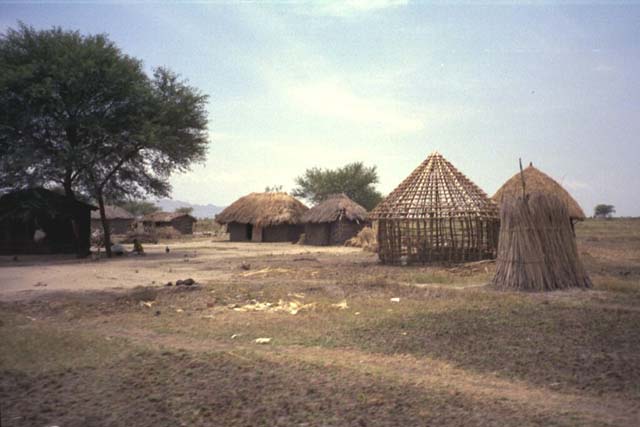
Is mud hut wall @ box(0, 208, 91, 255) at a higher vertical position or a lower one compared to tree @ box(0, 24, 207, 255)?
lower

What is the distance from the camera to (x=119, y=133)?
21578 millimetres

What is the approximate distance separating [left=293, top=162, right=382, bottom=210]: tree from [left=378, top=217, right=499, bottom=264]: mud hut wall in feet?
114

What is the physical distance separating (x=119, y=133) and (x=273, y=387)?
19.1m

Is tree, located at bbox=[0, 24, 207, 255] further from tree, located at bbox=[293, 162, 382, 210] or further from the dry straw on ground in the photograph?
tree, located at bbox=[293, 162, 382, 210]

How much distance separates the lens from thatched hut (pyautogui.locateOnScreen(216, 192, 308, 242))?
36.6 meters

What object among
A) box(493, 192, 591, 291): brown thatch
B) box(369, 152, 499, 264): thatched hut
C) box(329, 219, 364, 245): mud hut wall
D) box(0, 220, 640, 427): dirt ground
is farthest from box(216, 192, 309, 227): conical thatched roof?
box(493, 192, 591, 291): brown thatch

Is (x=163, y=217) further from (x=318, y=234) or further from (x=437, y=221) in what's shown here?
(x=437, y=221)

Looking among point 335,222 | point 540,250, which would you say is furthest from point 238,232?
point 540,250

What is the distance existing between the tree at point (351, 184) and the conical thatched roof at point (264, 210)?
14.4 m

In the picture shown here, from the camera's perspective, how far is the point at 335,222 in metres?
32.0

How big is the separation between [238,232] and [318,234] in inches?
334

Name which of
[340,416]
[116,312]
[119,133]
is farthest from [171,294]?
[119,133]

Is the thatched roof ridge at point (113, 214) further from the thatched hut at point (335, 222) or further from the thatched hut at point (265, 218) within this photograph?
the thatched hut at point (335, 222)

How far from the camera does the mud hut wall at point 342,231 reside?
3181cm
